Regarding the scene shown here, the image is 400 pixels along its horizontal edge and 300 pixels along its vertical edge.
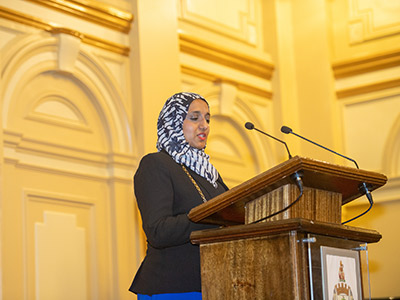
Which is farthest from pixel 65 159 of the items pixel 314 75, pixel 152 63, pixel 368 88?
pixel 368 88

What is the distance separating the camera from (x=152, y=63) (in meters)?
5.93

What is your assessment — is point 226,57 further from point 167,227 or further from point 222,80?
point 167,227

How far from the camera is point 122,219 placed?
216 inches

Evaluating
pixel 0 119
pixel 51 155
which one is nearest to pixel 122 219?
pixel 51 155

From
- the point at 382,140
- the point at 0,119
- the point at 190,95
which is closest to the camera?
the point at 190,95

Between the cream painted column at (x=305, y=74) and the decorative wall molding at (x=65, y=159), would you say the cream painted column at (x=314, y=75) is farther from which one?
the decorative wall molding at (x=65, y=159)

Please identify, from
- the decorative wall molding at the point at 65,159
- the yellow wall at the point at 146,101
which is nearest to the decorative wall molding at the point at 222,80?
the yellow wall at the point at 146,101

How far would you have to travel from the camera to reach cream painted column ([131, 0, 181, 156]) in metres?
5.77

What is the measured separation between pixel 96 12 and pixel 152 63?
605 millimetres

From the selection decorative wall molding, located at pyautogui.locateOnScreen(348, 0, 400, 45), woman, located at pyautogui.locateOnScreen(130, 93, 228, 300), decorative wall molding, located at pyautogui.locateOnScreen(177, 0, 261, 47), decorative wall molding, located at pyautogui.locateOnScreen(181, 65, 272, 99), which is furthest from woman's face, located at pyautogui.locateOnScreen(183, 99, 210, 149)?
decorative wall molding, located at pyautogui.locateOnScreen(348, 0, 400, 45)

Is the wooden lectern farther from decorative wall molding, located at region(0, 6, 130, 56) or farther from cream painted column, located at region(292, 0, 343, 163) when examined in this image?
cream painted column, located at region(292, 0, 343, 163)

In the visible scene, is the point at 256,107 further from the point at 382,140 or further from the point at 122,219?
the point at 122,219

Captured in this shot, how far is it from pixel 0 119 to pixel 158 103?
1507 mm

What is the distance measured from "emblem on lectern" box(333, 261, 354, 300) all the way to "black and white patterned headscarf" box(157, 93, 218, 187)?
71cm
